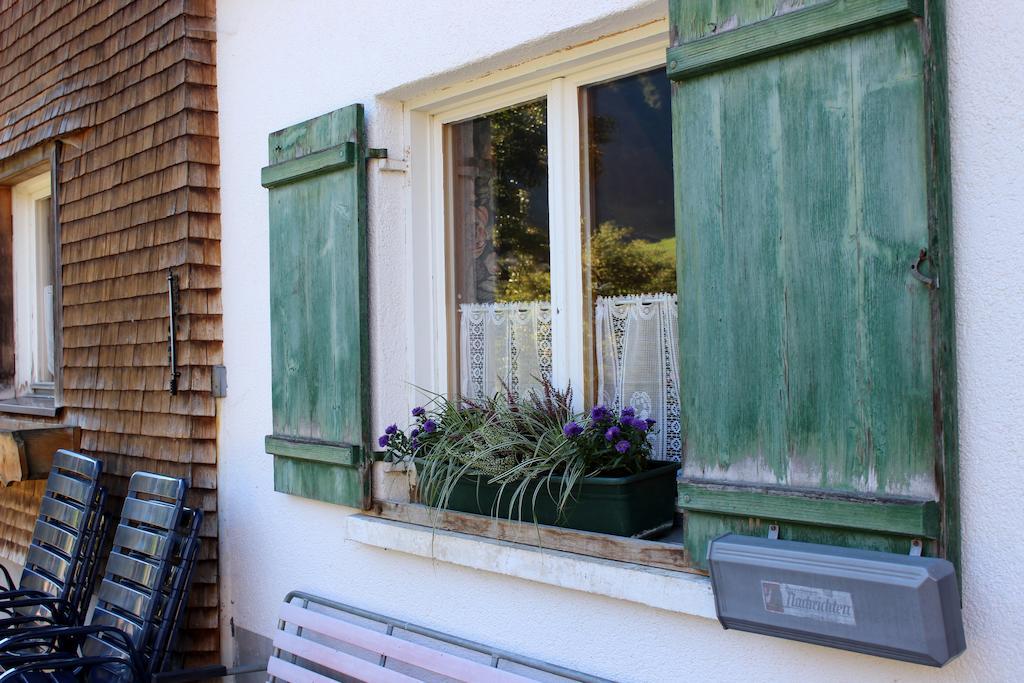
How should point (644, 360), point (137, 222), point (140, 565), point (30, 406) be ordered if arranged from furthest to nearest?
1. point (30, 406)
2. point (137, 222)
3. point (140, 565)
4. point (644, 360)

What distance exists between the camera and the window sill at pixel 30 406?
4809 mm

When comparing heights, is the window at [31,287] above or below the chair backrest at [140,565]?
above

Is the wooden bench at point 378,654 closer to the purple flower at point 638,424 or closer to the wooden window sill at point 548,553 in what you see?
the wooden window sill at point 548,553

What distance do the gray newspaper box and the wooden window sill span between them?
19 centimetres

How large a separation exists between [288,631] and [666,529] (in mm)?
1471

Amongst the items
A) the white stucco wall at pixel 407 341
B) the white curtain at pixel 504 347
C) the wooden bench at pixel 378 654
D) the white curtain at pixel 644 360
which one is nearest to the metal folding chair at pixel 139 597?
the white stucco wall at pixel 407 341

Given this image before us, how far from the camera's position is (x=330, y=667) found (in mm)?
2848

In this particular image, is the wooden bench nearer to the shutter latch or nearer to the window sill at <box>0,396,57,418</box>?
the shutter latch

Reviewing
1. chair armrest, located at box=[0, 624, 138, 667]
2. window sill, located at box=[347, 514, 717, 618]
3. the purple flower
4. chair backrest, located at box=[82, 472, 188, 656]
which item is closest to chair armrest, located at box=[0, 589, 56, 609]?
chair backrest, located at box=[82, 472, 188, 656]

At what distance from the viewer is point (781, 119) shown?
1.96 metres

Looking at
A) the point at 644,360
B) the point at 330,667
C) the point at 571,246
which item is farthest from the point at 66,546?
the point at 644,360

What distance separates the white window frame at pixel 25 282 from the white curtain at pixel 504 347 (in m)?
3.40

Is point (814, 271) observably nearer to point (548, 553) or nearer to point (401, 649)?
point (548, 553)

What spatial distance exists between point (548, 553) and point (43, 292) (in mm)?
4096
